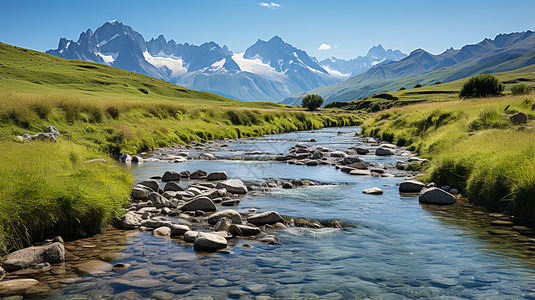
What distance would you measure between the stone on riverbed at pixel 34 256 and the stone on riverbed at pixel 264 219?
534cm

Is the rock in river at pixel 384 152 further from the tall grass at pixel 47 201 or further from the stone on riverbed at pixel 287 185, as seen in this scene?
the tall grass at pixel 47 201

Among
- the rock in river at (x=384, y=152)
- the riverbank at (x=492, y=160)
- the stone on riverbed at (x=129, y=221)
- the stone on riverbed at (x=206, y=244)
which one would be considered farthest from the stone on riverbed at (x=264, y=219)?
the rock in river at (x=384, y=152)

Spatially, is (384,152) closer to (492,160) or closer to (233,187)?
(492,160)

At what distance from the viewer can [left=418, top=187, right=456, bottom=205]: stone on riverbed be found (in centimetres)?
1373

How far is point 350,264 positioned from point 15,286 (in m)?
6.87

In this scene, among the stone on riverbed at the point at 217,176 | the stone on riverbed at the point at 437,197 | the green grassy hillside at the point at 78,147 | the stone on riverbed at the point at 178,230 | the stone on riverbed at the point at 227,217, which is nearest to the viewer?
the green grassy hillside at the point at 78,147

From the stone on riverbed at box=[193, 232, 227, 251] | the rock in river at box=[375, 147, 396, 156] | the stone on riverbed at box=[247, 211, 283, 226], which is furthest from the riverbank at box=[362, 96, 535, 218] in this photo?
the stone on riverbed at box=[193, 232, 227, 251]

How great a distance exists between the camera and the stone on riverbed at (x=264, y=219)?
11375 millimetres

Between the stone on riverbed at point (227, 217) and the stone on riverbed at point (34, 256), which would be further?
the stone on riverbed at point (227, 217)

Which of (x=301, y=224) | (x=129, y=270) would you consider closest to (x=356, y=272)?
(x=301, y=224)

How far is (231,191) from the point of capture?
641 inches

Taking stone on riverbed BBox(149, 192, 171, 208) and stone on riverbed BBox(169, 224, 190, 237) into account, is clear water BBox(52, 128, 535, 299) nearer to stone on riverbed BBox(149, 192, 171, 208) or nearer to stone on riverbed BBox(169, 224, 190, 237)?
stone on riverbed BBox(169, 224, 190, 237)

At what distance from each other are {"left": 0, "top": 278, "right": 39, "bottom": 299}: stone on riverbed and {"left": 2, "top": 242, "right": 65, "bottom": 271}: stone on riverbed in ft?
2.22

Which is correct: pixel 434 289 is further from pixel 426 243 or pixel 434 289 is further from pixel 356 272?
pixel 426 243
